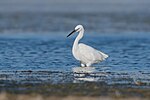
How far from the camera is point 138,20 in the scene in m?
42.0

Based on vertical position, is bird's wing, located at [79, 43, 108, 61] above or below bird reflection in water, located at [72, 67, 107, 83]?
above

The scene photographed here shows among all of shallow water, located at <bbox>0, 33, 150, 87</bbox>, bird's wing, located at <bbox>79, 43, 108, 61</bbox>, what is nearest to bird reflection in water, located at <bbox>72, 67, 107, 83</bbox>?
shallow water, located at <bbox>0, 33, 150, 87</bbox>

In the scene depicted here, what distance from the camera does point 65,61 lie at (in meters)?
20.7

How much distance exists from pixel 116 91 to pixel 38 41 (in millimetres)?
14609

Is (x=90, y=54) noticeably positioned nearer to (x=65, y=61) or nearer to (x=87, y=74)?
(x=65, y=61)

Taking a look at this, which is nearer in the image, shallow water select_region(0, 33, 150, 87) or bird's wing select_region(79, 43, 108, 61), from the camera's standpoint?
shallow water select_region(0, 33, 150, 87)

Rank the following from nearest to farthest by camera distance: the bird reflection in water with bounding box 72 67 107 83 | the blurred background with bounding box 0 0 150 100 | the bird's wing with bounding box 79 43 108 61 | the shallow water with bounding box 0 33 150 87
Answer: the blurred background with bounding box 0 0 150 100
the bird reflection in water with bounding box 72 67 107 83
the shallow water with bounding box 0 33 150 87
the bird's wing with bounding box 79 43 108 61

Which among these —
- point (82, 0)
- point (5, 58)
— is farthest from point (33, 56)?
point (82, 0)

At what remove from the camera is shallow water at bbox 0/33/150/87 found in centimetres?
1625

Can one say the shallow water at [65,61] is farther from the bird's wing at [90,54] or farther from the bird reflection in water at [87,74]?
the bird's wing at [90,54]

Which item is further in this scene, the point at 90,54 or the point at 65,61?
the point at 65,61

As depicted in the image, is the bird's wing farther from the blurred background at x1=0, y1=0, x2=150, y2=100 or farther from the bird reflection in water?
the bird reflection in water

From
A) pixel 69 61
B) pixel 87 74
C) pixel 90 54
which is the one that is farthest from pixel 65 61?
pixel 87 74

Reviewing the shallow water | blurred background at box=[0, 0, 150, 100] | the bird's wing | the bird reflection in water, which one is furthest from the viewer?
the bird's wing
